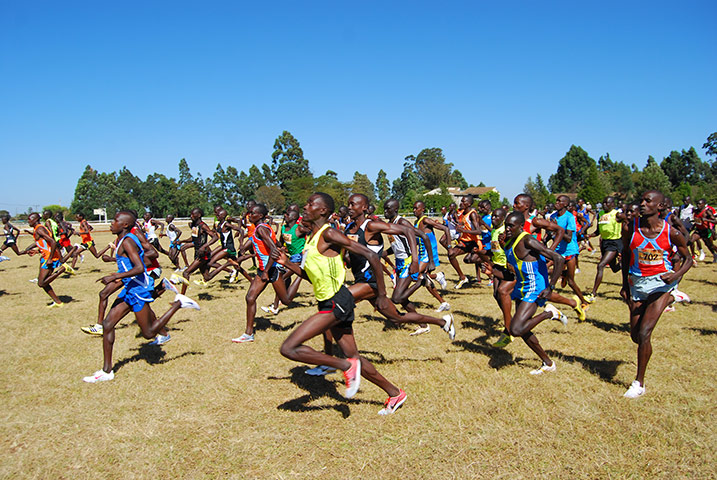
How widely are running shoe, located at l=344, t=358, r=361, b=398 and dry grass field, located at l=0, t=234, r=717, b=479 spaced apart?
0.49 metres

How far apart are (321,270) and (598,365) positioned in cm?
429

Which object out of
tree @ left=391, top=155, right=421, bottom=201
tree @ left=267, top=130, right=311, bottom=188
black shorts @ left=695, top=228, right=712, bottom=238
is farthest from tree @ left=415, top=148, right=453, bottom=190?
black shorts @ left=695, top=228, right=712, bottom=238

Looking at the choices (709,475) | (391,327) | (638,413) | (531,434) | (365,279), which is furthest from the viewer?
Answer: (391,327)

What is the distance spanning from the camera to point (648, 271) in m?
5.33

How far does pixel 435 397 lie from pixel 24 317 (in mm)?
9324

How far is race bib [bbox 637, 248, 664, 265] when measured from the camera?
532cm

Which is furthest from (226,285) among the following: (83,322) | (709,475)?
(709,475)

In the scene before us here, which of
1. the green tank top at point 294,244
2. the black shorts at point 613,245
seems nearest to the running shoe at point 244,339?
the green tank top at point 294,244

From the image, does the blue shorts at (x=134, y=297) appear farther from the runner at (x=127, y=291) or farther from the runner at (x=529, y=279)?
the runner at (x=529, y=279)

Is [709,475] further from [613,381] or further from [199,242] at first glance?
[199,242]

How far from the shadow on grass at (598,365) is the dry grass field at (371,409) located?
4 cm

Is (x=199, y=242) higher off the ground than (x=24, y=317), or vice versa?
(x=199, y=242)

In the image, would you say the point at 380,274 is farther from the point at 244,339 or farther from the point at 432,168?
the point at 432,168

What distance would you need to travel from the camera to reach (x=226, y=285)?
13570mm
